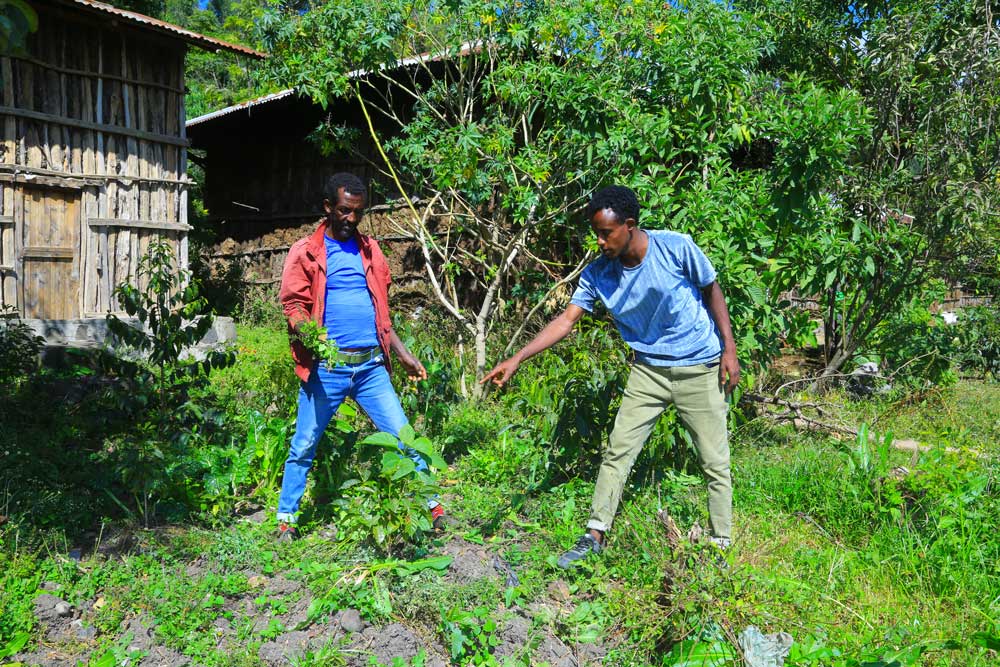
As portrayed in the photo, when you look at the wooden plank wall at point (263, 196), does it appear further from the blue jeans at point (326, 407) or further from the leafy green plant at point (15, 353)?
the blue jeans at point (326, 407)

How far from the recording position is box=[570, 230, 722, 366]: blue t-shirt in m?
3.48

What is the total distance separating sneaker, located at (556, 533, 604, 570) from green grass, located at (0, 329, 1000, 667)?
5 cm

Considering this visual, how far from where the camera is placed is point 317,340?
357cm

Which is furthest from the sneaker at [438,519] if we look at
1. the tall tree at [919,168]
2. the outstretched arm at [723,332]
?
the tall tree at [919,168]

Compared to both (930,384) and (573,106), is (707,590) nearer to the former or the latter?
(573,106)

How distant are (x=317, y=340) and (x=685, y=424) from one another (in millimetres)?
1796

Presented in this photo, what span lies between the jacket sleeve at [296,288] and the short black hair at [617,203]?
1417 mm

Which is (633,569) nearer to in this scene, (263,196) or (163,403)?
(163,403)

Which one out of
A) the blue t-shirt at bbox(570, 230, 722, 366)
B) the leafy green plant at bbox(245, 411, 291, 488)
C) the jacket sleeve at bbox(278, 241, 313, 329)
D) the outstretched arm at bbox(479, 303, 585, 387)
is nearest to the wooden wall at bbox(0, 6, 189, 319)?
A: the leafy green plant at bbox(245, 411, 291, 488)

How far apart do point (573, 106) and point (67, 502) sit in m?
4.17

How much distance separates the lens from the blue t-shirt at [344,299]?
3.76 metres

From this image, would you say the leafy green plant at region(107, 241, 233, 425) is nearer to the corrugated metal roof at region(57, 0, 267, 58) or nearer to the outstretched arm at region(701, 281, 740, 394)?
the outstretched arm at region(701, 281, 740, 394)

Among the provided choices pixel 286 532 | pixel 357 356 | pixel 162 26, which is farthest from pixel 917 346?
pixel 162 26

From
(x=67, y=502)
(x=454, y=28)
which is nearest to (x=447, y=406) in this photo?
(x=67, y=502)
